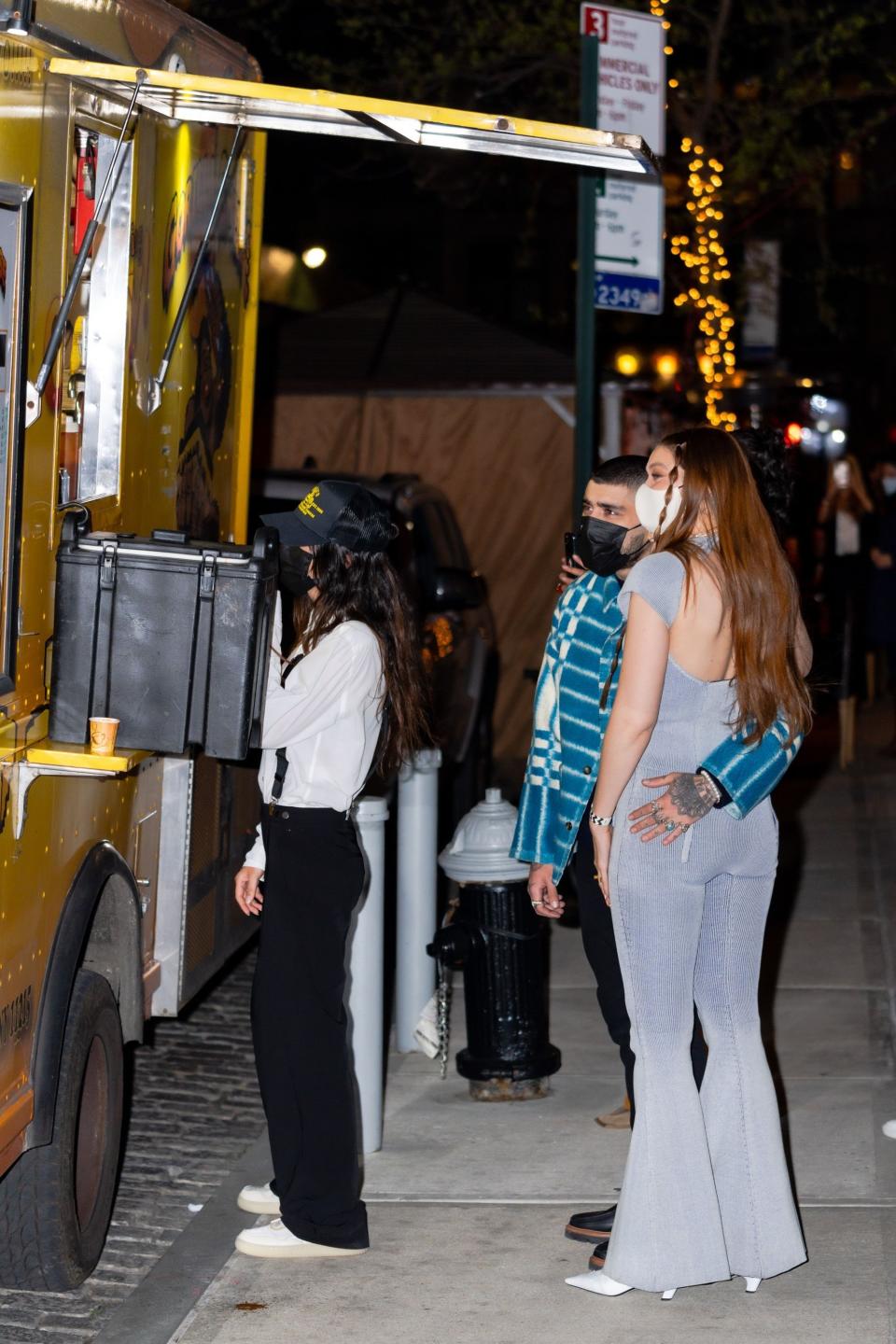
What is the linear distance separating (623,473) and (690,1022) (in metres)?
1.56

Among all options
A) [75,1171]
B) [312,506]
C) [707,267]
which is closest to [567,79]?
[707,267]

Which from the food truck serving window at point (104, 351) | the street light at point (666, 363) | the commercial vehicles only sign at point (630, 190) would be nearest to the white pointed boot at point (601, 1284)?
the food truck serving window at point (104, 351)

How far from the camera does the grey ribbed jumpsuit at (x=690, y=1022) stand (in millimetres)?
4023

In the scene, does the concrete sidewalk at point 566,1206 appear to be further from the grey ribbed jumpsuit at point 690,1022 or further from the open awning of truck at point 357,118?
the open awning of truck at point 357,118

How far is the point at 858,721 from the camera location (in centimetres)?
1479

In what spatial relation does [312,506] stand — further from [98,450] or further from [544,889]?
[544,889]

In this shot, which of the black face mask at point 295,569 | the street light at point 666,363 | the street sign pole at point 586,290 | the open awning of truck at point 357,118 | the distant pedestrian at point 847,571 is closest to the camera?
the open awning of truck at point 357,118

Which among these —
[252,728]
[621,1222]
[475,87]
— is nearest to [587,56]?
[252,728]

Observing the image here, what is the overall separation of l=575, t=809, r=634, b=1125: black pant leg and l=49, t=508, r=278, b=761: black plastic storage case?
3.81 ft

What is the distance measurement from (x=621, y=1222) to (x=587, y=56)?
5.67 metres

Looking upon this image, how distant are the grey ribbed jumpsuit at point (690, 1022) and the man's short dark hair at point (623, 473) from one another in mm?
800

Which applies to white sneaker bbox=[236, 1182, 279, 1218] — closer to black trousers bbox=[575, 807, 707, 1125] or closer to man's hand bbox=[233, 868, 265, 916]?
man's hand bbox=[233, 868, 265, 916]

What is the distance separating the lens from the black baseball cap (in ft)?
14.0

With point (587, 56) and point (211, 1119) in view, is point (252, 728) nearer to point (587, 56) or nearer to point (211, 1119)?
point (211, 1119)
